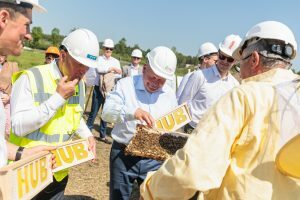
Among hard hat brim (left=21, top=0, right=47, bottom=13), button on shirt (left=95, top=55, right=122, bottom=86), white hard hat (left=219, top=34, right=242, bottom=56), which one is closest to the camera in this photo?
hard hat brim (left=21, top=0, right=47, bottom=13)

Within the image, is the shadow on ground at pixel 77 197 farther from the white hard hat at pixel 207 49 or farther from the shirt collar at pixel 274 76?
the shirt collar at pixel 274 76

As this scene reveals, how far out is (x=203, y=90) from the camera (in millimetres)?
5594

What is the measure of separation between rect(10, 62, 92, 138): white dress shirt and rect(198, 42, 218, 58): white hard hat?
4.68 m

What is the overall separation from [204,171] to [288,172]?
384 mm

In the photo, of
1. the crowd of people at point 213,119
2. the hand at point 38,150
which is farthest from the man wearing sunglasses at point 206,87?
the hand at point 38,150

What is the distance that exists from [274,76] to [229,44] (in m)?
A: 3.49

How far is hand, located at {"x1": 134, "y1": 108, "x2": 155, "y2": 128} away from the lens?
3545 mm

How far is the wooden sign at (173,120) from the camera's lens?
3.63 meters

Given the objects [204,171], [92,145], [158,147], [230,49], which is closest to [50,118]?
[92,145]

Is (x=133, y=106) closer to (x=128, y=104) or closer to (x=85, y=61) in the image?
(x=128, y=104)

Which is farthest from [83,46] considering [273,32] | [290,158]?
[290,158]

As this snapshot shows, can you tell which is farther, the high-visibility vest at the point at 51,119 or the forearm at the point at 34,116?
the high-visibility vest at the point at 51,119

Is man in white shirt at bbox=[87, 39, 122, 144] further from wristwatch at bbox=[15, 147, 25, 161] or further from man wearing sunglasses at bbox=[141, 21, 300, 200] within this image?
man wearing sunglasses at bbox=[141, 21, 300, 200]

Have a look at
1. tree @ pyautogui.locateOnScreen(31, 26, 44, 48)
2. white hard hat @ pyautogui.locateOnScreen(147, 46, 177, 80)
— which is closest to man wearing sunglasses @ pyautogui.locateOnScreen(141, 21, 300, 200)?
white hard hat @ pyautogui.locateOnScreen(147, 46, 177, 80)
